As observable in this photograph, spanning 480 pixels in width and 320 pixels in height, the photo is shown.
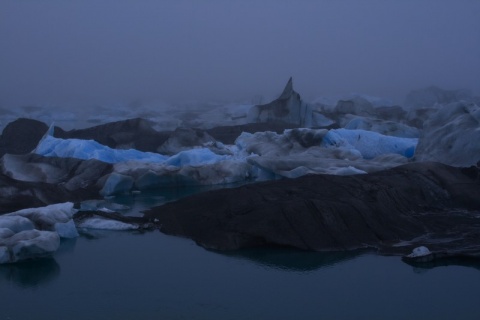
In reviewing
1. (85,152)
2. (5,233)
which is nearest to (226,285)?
(5,233)

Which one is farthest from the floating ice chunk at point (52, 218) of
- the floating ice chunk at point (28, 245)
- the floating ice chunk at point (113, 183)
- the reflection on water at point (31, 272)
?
the floating ice chunk at point (113, 183)

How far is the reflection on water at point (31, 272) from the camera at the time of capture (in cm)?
520

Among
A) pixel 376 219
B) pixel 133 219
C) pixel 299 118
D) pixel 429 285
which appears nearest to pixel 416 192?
pixel 376 219

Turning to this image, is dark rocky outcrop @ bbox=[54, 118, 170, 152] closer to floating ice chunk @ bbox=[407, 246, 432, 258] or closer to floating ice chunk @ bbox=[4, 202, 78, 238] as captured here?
floating ice chunk @ bbox=[4, 202, 78, 238]

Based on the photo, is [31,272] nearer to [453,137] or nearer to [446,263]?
[446,263]

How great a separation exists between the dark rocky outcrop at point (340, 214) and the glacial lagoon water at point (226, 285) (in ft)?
0.61

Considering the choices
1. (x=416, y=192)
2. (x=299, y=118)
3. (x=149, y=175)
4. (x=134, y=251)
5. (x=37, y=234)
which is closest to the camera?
(x=37, y=234)

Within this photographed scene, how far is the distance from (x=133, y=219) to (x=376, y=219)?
2.53 metres

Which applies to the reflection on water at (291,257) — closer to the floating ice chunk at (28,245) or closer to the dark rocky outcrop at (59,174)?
the floating ice chunk at (28,245)

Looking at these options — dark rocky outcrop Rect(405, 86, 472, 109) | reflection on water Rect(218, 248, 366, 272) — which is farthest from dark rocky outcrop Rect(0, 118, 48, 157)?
dark rocky outcrop Rect(405, 86, 472, 109)

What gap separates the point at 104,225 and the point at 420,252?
3171 mm

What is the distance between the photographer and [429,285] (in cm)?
506

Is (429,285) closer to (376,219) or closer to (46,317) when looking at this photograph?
(376,219)

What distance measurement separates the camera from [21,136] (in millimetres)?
13602
